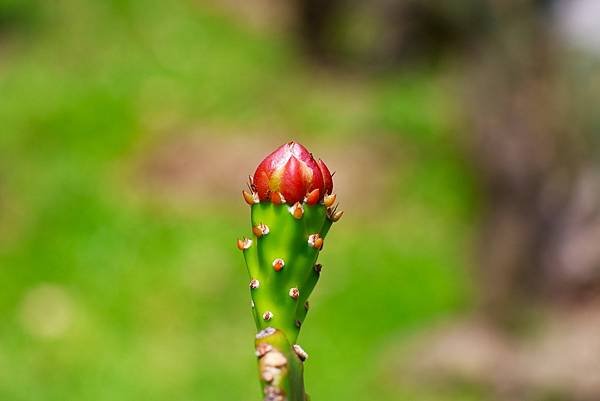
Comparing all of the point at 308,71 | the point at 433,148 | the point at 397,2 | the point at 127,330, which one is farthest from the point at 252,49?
the point at 127,330

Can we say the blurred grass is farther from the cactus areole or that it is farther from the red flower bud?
the red flower bud

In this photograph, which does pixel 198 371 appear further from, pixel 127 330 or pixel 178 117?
pixel 178 117

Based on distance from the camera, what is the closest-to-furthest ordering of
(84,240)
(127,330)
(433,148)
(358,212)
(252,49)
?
(127,330) < (84,240) < (358,212) < (433,148) < (252,49)

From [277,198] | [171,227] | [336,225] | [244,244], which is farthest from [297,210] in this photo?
[336,225]

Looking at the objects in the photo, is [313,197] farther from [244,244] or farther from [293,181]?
[244,244]

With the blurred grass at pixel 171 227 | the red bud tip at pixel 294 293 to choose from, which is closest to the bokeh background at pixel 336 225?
the blurred grass at pixel 171 227

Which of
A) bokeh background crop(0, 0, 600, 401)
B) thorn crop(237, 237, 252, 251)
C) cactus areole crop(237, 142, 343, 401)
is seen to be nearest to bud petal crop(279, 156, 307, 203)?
cactus areole crop(237, 142, 343, 401)

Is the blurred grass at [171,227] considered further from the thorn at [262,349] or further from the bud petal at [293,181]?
the thorn at [262,349]
